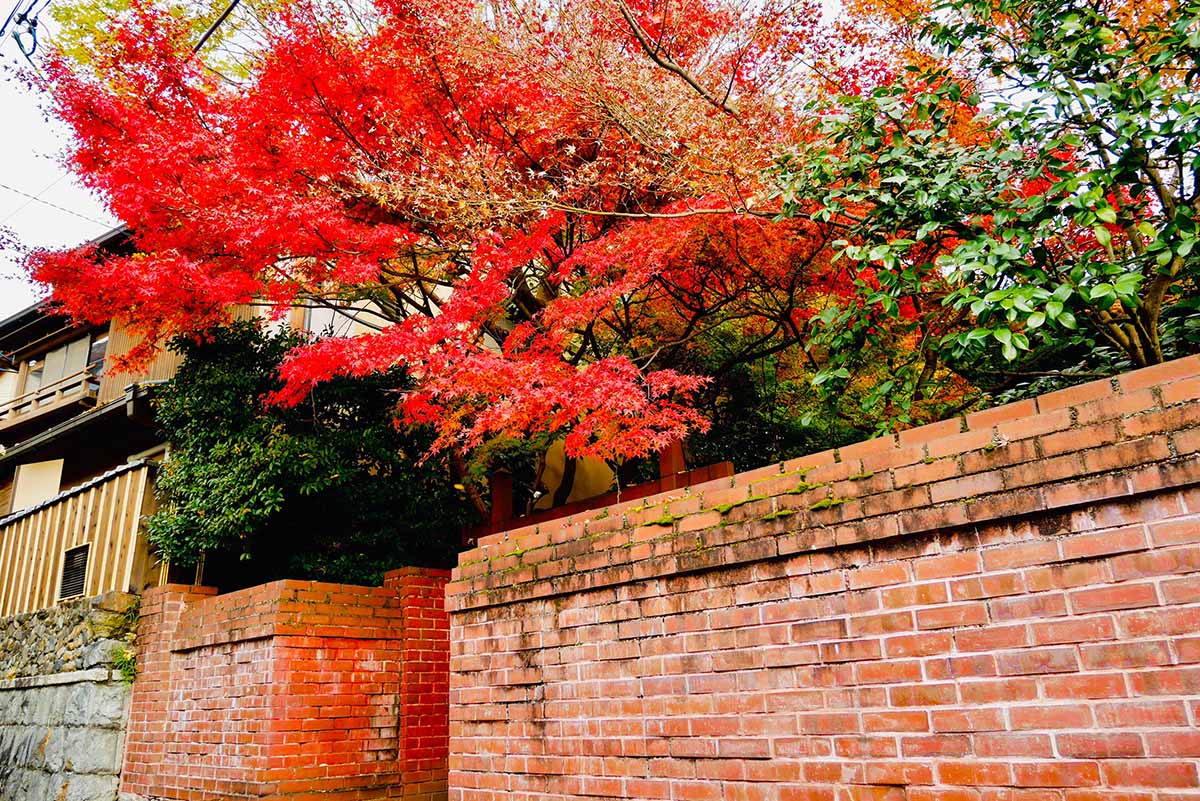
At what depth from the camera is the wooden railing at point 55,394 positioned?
71.1 ft

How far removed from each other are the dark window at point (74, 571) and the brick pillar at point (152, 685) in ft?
5.10

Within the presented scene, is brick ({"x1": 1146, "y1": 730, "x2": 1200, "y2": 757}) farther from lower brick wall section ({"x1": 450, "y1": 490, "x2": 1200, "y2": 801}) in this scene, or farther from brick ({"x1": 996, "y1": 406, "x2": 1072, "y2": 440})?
brick ({"x1": 996, "y1": 406, "x2": 1072, "y2": 440})

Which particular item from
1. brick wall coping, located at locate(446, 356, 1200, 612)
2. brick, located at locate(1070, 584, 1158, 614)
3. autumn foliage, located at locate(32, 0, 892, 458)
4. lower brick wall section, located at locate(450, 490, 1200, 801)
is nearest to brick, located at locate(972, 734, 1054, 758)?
lower brick wall section, located at locate(450, 490, 1200, 801)

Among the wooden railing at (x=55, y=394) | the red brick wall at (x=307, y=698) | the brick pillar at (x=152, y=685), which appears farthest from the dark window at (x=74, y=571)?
the wooden railing at (x=55, y=394)

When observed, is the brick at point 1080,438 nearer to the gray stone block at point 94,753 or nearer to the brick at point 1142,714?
the brick at point 1142,714

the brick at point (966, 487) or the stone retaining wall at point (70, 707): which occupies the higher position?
the brick at point (966, 487)

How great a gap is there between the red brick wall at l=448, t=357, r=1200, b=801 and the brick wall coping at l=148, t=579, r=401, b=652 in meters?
3.09

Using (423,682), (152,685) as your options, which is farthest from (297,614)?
(152,685)

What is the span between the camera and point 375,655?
24.8ft

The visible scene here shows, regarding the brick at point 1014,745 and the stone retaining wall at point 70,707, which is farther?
the stone retaining wall at point 70,707

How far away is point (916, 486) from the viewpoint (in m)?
3.39

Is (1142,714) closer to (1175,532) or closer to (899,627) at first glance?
(1175,532)

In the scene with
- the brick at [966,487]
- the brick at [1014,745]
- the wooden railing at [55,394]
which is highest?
the wooden railing at [55,394]

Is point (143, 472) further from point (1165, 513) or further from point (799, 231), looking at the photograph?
point (1165, 513)
